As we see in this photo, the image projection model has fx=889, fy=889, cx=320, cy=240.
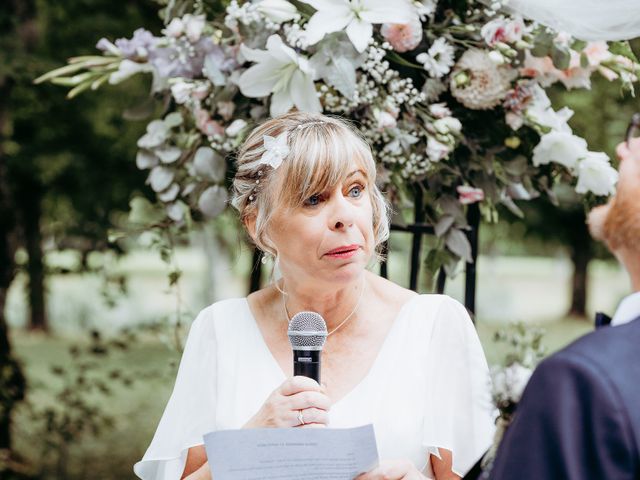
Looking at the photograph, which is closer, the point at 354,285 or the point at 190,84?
the point at 354,285

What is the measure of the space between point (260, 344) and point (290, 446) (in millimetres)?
701

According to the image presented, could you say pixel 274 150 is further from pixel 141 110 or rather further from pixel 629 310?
pixel 629 310

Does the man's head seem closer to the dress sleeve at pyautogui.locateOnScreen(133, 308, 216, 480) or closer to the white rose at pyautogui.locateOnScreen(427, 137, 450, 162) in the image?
the white rose at pyautogui.locateOnScreen(427, 137, 450, 162)

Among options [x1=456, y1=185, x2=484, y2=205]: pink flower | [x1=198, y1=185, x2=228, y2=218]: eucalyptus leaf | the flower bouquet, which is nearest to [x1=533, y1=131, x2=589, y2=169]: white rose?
the flower bouquet

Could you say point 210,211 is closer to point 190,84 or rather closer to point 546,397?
point 190,84

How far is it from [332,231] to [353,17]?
67 centimetres

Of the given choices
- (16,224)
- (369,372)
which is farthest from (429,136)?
(16,224)

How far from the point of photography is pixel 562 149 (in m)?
2.78

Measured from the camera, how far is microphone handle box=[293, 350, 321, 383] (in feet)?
6.60

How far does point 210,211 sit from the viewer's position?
304 cm

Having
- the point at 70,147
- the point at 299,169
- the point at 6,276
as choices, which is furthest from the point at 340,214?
the point at 70,147

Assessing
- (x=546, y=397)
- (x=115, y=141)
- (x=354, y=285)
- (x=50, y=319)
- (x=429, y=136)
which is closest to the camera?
(x=546, y=397)

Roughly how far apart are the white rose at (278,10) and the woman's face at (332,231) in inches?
23.4

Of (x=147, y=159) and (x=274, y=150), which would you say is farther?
(x=147, y=159)
